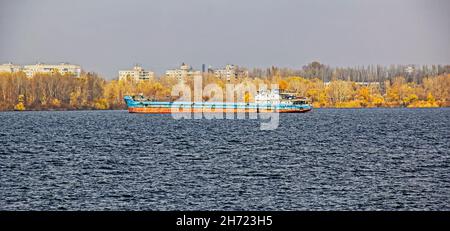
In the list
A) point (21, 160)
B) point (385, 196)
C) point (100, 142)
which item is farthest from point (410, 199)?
point (100, 142)

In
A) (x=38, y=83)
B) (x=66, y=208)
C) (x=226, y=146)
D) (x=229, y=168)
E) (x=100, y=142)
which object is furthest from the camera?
(x=38, y=83)

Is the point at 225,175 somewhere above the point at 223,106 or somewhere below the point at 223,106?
below

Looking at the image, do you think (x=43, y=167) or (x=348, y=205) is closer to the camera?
(x=348, y=205)

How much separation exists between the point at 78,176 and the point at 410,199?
49.4ft

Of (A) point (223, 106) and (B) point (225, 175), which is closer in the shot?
(B) point (225, 175)

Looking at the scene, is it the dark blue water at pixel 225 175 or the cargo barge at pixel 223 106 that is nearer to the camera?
the dark blue water at pixel 225 175

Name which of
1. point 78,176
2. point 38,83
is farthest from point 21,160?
point 38,83

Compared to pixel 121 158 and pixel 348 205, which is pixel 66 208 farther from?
pixel 121 158

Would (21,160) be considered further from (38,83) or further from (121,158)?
(38,83)

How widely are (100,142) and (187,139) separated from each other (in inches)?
284

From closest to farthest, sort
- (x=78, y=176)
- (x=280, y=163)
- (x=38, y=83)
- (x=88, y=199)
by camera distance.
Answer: (x=88, y=199), (x=78, y=176), (x=280, y=163), (x=38, y=83)

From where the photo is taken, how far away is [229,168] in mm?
40688

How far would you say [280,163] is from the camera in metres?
43.7

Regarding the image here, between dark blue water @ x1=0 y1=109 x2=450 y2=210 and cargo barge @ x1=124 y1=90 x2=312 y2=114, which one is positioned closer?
dark blue water @ x1=0 y1=109 x2=450 y2=210
